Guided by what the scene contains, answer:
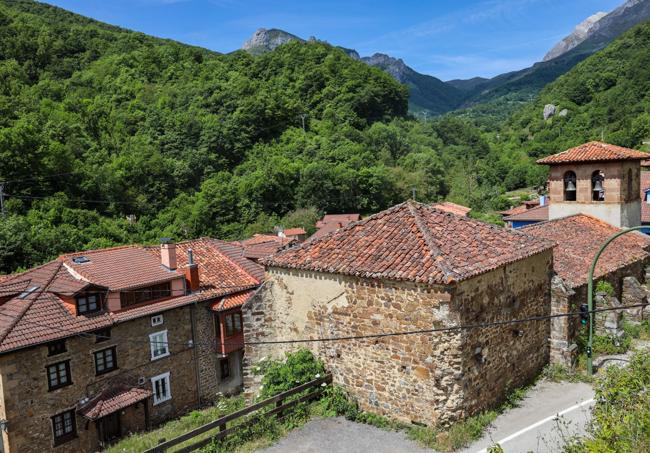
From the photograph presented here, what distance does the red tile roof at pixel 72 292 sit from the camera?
58.6 ft

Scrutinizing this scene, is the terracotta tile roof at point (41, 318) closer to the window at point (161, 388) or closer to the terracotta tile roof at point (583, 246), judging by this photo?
the window at point (161, 388)

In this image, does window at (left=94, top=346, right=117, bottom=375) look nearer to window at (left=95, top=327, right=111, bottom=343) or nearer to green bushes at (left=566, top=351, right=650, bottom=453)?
window at (left=95, top=327, right=111, bottom=343)

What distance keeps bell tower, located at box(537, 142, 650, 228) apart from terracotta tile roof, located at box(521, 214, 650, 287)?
60 centimetres

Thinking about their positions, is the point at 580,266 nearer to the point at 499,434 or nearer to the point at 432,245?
the point at 432,245

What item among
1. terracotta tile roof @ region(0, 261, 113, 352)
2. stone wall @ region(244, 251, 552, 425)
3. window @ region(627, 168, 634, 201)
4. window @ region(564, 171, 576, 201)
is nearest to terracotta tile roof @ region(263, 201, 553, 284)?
stone wall @ region(244, 251, 552, 425)

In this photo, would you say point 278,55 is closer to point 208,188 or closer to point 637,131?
point 208,188

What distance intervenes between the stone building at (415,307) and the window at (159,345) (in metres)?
10.0

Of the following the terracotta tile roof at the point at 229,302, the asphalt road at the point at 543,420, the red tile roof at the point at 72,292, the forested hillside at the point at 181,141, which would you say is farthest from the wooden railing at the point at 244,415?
the forested hillside at the point at 181,141

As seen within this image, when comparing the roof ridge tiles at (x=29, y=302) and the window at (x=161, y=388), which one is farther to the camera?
the window at (x=161, y=388)

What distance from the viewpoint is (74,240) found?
38156 mm

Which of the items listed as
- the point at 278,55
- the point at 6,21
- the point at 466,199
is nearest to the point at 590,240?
the point at 466,199

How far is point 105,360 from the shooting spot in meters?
19.9

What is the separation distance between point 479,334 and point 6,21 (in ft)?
270

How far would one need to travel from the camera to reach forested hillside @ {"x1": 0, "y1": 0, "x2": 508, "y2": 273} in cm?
4406
